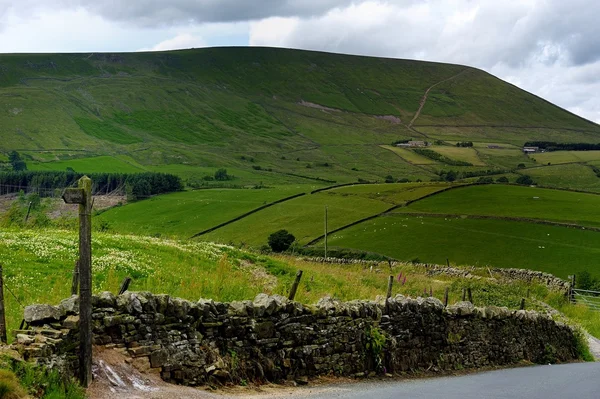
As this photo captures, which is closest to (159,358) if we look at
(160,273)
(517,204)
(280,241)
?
(160,273)

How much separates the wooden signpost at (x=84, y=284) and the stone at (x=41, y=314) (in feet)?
1.46

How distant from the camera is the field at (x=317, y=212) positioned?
10588cm

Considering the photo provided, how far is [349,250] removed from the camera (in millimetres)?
91750

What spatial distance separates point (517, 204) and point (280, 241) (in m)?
41.5

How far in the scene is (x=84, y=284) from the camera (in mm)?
13570

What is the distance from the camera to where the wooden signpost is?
43.8ft

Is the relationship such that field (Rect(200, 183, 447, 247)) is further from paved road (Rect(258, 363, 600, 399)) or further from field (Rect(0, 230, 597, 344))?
paved road (Rect(258, 363, 600, 399))

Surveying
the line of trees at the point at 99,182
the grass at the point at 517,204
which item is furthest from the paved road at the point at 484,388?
the line of trees at the point at 99,182

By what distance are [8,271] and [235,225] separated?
3672 inches

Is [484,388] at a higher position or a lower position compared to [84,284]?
lower

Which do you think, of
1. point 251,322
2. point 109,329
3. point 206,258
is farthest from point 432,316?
point 206,258

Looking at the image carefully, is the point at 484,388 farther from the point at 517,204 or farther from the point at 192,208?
the point at 192,208

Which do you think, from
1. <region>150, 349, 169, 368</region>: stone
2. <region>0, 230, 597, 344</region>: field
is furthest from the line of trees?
<region>150, 349, 169, 368</region>: stone

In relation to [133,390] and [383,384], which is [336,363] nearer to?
[383,384]
